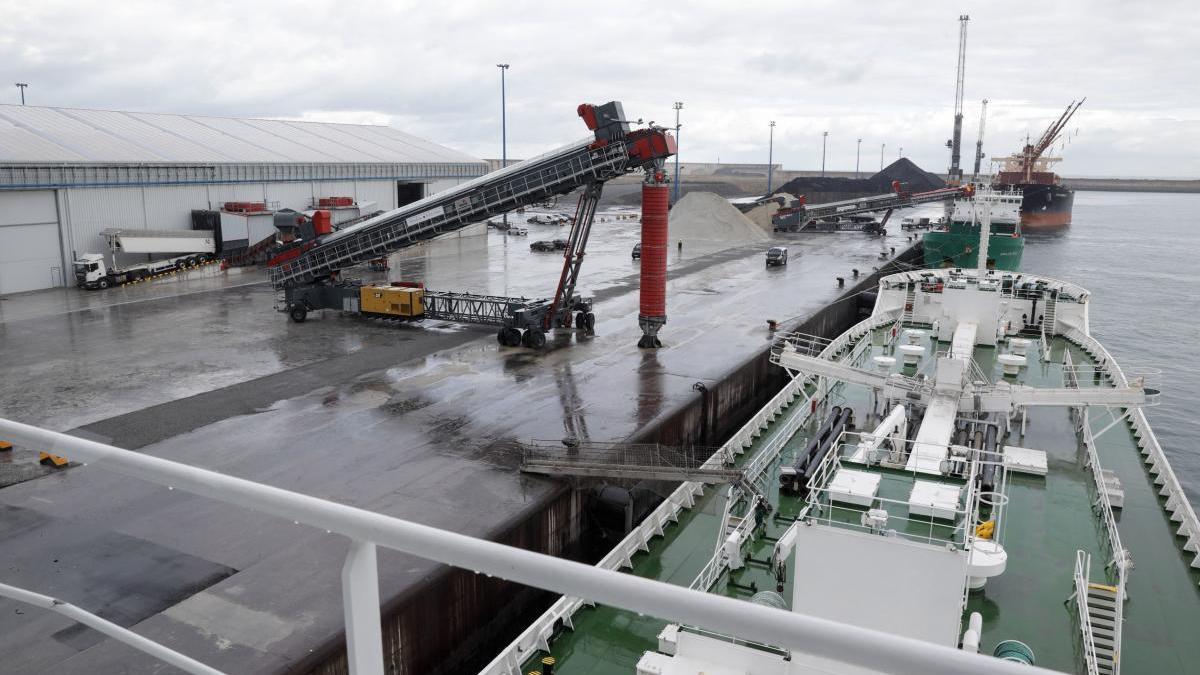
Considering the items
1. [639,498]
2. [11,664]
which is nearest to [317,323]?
[639,498]

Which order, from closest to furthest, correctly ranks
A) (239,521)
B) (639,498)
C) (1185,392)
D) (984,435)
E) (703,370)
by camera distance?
1. (239,521)
2. (984,435)
3. (639,498)
4. (703,370)
5. (1185,392)

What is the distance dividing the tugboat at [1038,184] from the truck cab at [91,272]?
114812mm

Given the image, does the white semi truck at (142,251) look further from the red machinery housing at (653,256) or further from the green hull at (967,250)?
the green hull at (967,250)

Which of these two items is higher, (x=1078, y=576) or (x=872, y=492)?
(x=872, y=492)

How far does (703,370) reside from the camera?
33344 mm

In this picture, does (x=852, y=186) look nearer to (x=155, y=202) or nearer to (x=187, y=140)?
(x=187, y=140)

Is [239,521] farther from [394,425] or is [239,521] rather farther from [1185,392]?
[1185,392]

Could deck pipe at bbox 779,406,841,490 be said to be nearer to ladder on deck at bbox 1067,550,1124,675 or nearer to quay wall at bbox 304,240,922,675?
quay wall at bbox 304,240,922,675

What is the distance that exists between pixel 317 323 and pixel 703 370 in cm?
2075

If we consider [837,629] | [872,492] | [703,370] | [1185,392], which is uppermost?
[837,629]

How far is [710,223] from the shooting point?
93000 mm

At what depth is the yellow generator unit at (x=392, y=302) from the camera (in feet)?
137

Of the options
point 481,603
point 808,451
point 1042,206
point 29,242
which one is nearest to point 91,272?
point 29,242

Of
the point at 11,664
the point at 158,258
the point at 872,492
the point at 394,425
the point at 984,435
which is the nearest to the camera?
the point at 11,664
